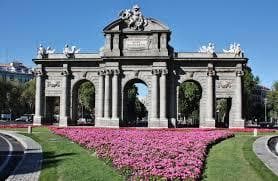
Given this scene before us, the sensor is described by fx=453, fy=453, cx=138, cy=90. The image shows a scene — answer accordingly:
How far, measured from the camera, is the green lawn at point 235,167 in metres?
20.0

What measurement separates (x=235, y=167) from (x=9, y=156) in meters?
14.1

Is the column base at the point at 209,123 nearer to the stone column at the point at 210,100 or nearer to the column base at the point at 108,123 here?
the stone column at the point at 210,100

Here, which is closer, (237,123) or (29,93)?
(237,123)

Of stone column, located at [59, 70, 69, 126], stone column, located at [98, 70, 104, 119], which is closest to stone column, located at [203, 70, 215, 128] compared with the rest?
stone column, located at [98, 70, 104, 119]

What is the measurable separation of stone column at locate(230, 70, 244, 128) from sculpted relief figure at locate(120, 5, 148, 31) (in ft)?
48.6

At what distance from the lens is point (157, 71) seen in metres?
61.9

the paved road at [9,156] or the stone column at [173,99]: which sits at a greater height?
the stone column at [173,99]

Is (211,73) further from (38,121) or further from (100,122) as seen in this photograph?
(38,121)

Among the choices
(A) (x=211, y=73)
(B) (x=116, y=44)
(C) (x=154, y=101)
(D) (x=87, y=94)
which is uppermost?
(B) (x=116, y=44)

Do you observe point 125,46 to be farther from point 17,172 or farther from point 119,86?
point 17,172

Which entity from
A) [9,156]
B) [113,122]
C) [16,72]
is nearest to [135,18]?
[113,122]

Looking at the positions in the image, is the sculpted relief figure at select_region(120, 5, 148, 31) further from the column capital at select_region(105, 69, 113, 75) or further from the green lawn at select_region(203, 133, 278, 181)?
the green lawn at select_region(203, 133, 278, 181)

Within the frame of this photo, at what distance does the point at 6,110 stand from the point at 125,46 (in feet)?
266

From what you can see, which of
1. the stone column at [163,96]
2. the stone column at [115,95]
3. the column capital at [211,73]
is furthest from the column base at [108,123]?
the column capital at [211,73]
